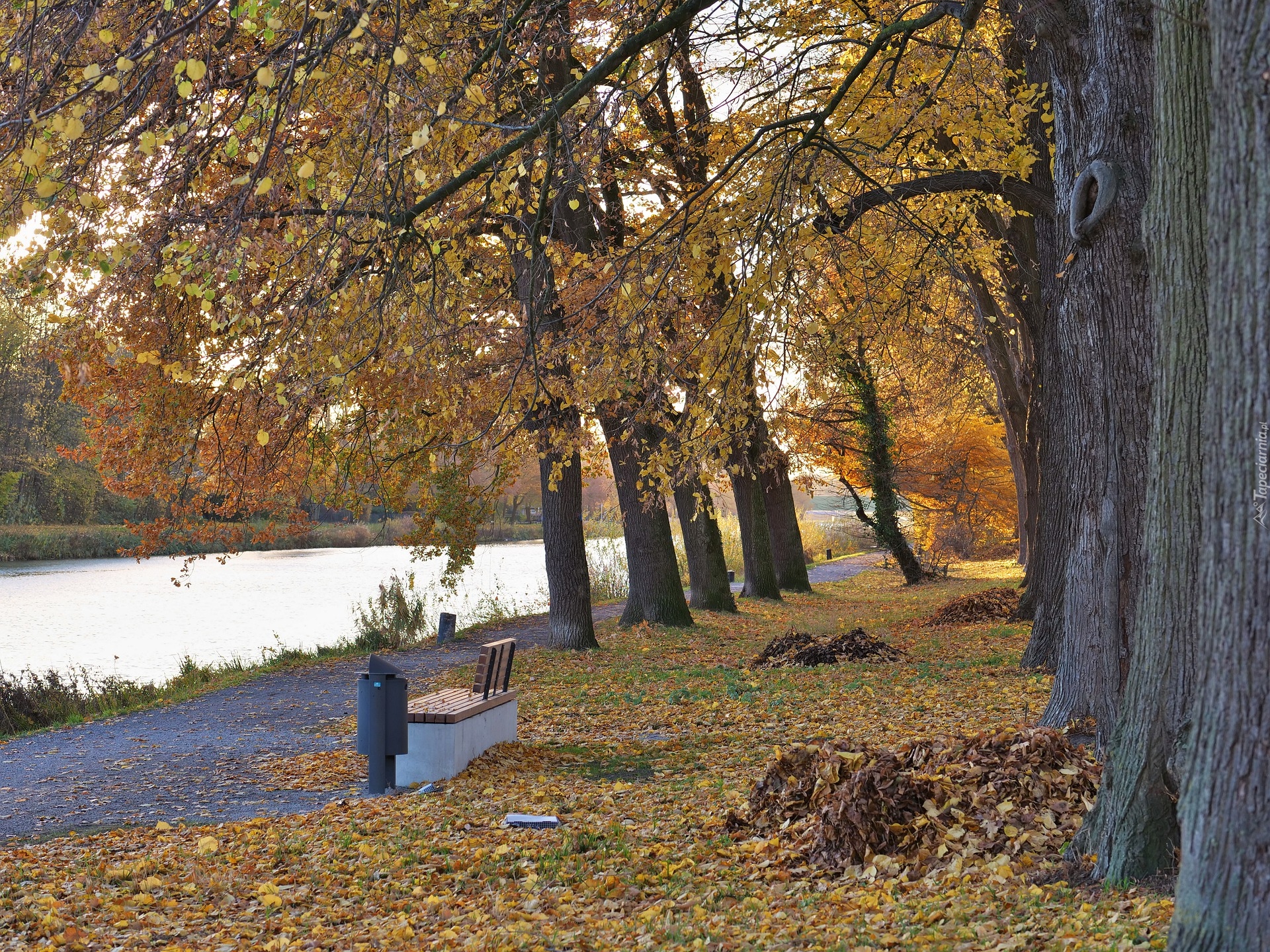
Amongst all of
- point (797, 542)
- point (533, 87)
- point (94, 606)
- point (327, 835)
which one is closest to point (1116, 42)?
point (327, 835)

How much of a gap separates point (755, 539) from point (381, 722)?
52.7ft

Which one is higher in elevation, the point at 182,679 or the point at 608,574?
the point at 608,574

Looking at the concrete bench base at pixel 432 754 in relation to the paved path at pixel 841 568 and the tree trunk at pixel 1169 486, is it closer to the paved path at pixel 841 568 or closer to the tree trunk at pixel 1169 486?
the tree trunk at pixel 1169 486

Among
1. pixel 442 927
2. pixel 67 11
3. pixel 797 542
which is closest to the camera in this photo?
pixel 442 927

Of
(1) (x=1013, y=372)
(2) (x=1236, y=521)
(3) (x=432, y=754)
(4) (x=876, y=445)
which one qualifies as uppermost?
(1) (x=1013, y=372)

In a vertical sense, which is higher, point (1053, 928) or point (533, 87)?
point (533, 87)

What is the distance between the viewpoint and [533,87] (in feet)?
43.4

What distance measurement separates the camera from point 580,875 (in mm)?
5199

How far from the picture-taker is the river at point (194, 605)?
18.1 m

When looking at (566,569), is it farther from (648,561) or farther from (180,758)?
(180,758)

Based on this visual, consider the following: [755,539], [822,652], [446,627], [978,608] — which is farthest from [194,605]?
[978,608]

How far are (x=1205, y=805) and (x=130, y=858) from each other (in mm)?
5330

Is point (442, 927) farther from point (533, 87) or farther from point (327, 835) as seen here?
point (533, 87)

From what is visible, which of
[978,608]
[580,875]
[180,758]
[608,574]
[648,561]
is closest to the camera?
[580,875]
